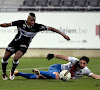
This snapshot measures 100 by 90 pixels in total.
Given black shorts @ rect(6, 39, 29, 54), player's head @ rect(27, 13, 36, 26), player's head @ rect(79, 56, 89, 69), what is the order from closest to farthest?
1. player's head @ rect(79, 56, 89, 69)
2. player's head @ rect(27, 13, 36, 26)
3. black shorts @ rect(6, 39, 29, 54)

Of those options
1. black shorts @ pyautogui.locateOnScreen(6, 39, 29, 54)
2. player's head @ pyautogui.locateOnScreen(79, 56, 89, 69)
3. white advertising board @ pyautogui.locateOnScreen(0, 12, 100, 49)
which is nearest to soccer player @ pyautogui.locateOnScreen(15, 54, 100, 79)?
player's head @ pyautogui.locateOnScreen(79, 56, 89, 69)

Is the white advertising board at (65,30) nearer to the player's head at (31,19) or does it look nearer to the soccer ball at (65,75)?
the player's head at (31,19)

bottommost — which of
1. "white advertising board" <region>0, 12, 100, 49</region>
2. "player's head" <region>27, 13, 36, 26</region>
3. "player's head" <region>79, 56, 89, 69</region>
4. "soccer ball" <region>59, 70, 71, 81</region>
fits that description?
"white advertising board" <region>0, 12, 100, 49</region>

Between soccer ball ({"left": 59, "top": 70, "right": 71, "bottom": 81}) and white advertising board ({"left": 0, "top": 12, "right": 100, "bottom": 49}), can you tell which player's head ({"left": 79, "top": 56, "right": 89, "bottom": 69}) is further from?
white advertising board ({"left": 0, "top": 12, "right": 100, "bottom": 49})

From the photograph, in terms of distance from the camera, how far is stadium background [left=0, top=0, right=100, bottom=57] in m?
28.4

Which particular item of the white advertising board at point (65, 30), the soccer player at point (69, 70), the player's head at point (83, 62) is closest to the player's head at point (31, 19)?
the soccer player at point (69, 70)

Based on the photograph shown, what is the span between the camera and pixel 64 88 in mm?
9797

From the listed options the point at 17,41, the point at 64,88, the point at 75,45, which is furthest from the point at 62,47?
the point at 64,88

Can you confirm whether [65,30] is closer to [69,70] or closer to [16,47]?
[69,70]

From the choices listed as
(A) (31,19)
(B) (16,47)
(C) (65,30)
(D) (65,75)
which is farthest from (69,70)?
(C) (65,30)

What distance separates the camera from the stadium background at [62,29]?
28.4 meters

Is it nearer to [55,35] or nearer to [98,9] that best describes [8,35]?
[55,35]

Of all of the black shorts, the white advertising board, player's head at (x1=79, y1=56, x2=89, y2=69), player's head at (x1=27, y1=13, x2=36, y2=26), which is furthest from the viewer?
Answer: the white advertising board

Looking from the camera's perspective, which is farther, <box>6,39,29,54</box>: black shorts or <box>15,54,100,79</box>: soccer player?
<box>6,39,29,54</box>: black shorts
